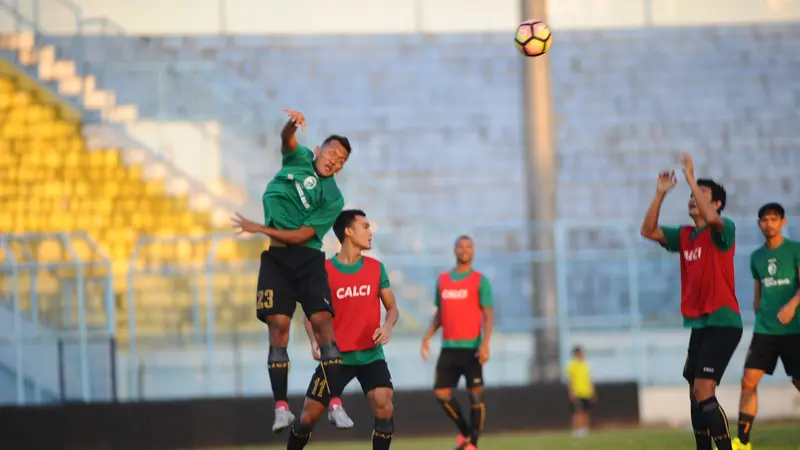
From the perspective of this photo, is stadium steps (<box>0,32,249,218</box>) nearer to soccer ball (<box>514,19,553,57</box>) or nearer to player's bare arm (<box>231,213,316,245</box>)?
soccer ball (<box>514,19,553,57</box>)

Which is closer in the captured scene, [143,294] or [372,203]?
[143,294]

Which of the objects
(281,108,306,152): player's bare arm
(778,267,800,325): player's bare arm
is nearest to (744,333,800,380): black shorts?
(778,267,800,325): player's bare arm

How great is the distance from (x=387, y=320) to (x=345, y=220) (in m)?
0.78

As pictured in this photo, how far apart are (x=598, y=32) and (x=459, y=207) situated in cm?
412

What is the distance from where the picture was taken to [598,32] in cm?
2386

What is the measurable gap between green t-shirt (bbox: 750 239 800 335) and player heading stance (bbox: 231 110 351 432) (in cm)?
372

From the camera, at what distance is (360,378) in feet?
30.5

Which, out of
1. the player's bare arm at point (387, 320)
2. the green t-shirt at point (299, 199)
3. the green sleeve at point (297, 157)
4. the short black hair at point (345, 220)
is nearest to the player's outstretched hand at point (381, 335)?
the player's bare arm at point (387, 320)

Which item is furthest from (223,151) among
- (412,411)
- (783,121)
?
(783,121)

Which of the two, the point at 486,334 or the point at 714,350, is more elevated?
the point at 714,350

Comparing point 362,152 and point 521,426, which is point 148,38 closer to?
point 362,152

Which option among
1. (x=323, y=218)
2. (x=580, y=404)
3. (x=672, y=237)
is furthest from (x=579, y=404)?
(x=323, y=218)

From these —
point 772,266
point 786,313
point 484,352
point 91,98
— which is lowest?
point 484,352

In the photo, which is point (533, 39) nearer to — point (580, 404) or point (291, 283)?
point (291, 283)
